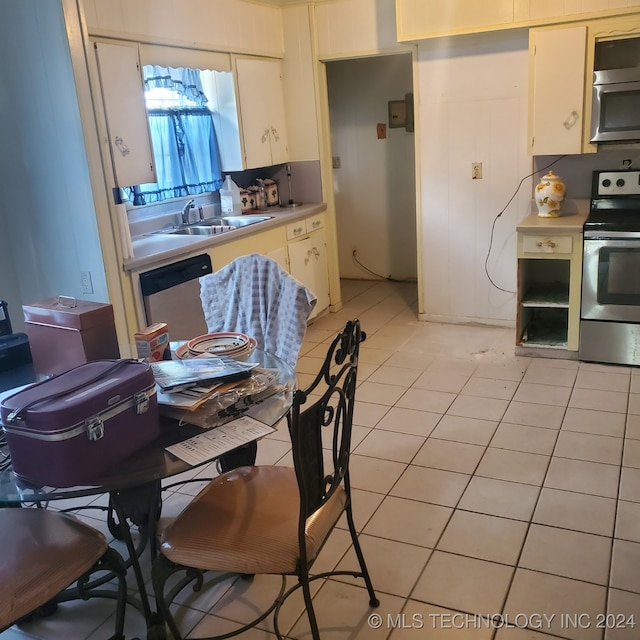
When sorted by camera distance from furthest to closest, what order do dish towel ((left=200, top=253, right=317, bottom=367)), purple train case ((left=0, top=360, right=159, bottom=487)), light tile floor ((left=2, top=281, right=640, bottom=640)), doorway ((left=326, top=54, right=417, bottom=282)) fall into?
1. doorway ((left=326, top=54, right=417, bottom=282))
2. dish towel ((left=200, top=253, right=317, bottom=367))
3. light tile floor ((left=2, top=281, right=640, bottom=640))
4. purple train case ((left=0, top=360, right=159, bottom=487))

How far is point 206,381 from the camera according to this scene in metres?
1.87

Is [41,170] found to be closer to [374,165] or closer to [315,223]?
[315,223]

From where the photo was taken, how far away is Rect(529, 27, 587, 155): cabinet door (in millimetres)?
3701

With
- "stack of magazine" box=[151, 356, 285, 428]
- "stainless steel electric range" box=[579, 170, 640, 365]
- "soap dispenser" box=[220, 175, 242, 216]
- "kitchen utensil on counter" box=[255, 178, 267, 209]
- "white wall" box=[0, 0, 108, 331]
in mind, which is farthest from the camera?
"kitchen utensil on counter" box=[255, 178, 267, 209]

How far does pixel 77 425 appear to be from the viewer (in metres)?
1.52

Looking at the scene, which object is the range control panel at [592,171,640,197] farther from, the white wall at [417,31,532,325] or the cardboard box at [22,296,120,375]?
the cardboard box at [22,296,120,375]

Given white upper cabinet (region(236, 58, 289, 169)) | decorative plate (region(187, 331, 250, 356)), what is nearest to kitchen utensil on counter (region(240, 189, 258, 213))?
white upper cabinet (region(236, 58, 289, 169))

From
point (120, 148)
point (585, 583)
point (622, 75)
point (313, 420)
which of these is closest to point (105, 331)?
point (313, 420)

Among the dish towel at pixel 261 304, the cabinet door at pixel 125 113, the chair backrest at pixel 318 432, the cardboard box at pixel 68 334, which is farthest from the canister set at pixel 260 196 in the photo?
the chair backrest at pixel 318 432

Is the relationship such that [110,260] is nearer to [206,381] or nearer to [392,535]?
[206,381]

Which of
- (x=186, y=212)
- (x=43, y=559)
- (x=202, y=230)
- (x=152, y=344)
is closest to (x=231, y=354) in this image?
(x=152, y=344)

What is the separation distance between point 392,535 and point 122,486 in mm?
1194

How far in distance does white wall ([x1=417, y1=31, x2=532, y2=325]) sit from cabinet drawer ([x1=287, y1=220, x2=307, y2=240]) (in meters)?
0.85

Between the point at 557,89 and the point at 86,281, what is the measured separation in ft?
9.15
